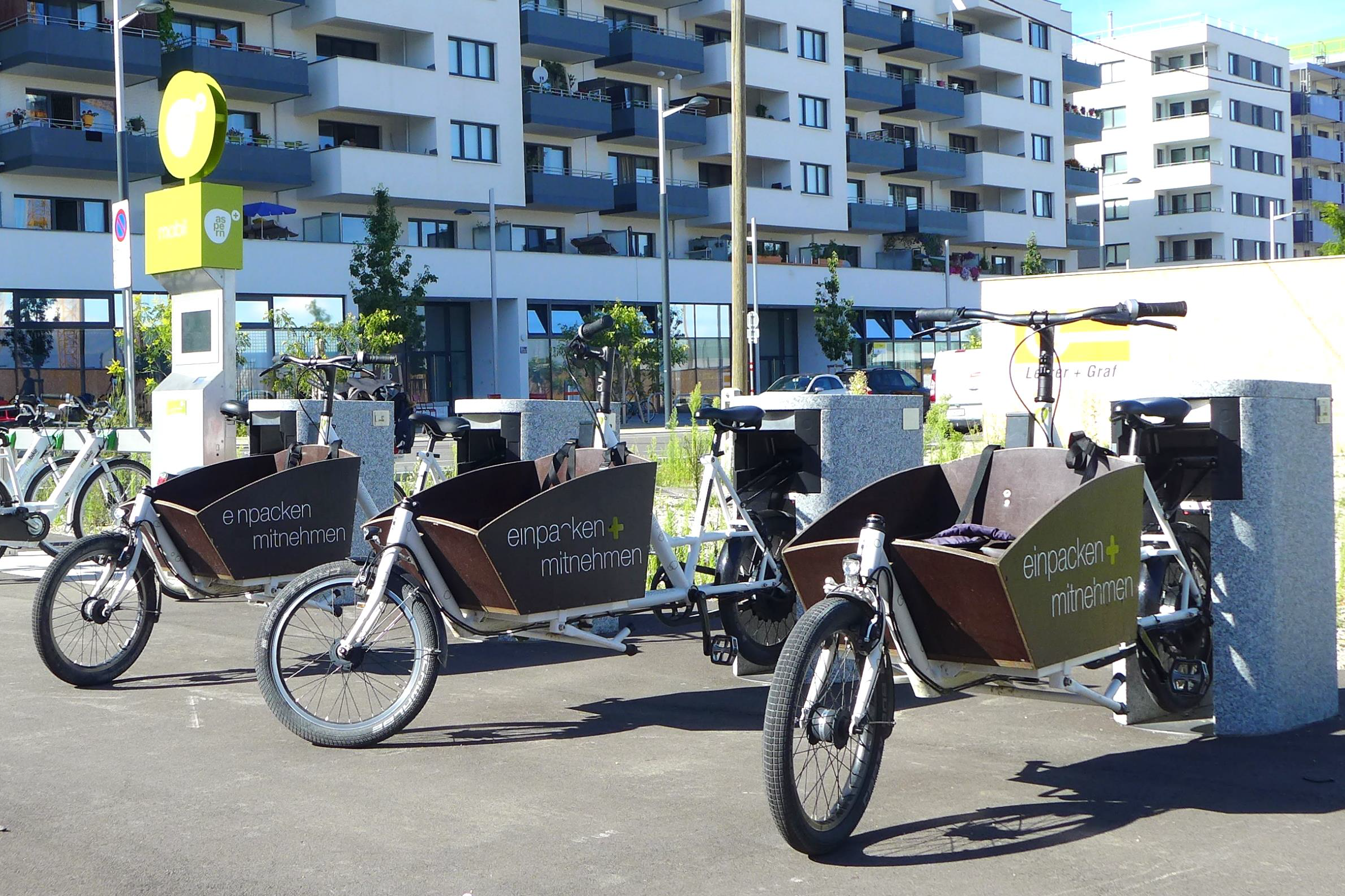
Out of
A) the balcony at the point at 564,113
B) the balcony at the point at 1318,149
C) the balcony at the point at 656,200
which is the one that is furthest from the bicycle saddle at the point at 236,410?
the balcony at the point at 1318,149

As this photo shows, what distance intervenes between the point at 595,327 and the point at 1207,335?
47.9ft

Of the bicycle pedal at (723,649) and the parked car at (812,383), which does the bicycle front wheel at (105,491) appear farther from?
the parked car at (812,383)

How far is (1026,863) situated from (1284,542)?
81.9 inches

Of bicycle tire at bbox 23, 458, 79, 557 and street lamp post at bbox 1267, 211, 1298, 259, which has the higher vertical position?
street lamp post at bbox 1267, 211, 1298, 259

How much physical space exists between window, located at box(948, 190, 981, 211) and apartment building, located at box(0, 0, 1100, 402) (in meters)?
0.12

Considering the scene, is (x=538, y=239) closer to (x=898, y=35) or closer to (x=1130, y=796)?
(x=898, y=35)

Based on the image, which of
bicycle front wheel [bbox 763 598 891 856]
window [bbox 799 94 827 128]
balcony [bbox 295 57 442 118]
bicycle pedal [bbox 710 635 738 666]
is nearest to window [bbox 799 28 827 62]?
window [bbox 799 94 827 128]

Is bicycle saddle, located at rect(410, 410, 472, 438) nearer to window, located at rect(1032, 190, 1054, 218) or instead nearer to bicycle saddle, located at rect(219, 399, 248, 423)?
bicycle saddle, located at rect(219, 399, 248, 423)

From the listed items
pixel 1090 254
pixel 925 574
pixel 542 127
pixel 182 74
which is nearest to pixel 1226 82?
pixel 1090 254

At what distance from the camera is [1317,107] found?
90.5 metres

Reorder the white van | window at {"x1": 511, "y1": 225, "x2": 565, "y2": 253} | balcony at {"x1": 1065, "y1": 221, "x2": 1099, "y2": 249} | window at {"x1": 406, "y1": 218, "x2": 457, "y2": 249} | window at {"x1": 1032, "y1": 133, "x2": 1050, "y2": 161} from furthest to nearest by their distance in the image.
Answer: balcony at {"x1": 1065, "y1": 221, "x2": 1099, "y2": 249} < window at {"x1": 1032, "y1": 133, "x2": 1050, "y2": 161} < window at {"x1": 511, "y1": 225, "x2": 565, "y2": 253} < window at {"x1": 406, "y1": 218, "x2": 457, "y2": 249} < the white van

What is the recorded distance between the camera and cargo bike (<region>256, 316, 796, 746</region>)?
5691mm

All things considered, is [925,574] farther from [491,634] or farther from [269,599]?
[269,599]

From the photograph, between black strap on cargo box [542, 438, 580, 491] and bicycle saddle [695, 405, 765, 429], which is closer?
black strap on cargo box [542, 438, 580, 491]
